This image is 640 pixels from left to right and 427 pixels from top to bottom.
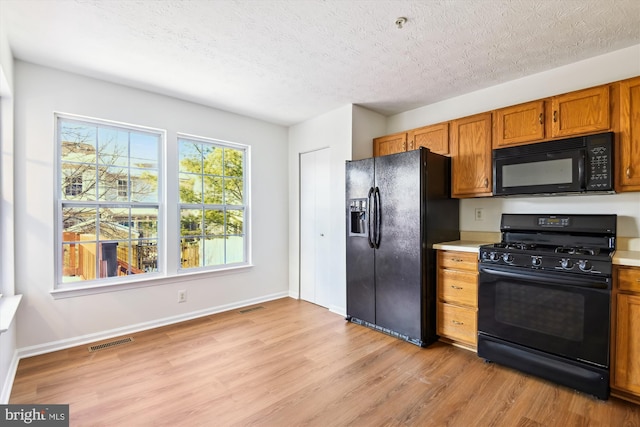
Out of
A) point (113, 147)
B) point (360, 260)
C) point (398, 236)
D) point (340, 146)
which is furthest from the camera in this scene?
point (340, 146)

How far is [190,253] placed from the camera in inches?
144

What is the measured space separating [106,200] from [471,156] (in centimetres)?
365

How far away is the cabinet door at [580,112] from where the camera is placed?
226 cm

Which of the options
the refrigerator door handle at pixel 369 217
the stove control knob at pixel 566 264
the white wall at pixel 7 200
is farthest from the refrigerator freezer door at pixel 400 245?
the white wall at pixel 7 200

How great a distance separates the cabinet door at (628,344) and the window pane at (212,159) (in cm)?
396

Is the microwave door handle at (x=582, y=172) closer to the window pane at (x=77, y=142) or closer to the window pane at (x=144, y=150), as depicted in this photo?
the window pane at (x=144, y=150)

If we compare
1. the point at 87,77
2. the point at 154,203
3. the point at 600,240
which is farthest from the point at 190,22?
the point at 600,240

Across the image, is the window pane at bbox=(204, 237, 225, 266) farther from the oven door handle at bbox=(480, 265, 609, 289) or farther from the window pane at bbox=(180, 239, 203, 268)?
the oven door handle at bbox=(480, 265, 609, 289)

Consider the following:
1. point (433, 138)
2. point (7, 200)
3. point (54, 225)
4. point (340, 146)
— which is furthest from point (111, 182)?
point (433, 138)

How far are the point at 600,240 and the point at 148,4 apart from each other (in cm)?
364

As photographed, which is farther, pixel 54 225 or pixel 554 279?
pixel 54 225

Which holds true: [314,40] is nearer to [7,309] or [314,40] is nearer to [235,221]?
[235,221]

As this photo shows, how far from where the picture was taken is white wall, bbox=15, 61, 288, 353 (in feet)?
8.52

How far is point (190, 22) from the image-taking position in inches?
80.7
